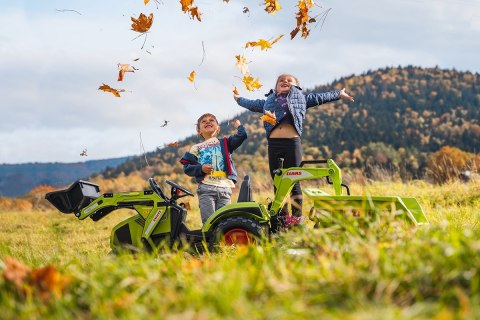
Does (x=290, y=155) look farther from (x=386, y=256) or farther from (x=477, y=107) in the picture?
(x=477, y=107)

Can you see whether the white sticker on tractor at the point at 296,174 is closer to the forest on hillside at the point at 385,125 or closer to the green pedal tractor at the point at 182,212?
the green pedal tractor at the point at 182,212

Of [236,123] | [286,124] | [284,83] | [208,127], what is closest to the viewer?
[236,123]

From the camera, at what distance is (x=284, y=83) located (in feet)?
23.2

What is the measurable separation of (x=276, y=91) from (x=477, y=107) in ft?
178

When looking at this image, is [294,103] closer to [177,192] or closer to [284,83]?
[284,83]

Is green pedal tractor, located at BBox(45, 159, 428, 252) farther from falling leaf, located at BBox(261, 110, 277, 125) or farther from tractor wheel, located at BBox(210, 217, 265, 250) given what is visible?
falling leaf, located at BBox(261, 110, 277, 125)

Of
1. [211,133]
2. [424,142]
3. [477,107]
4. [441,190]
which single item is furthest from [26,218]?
[477,107]

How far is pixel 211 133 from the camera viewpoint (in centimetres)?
679

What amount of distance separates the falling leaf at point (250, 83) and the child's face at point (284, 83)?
488mm

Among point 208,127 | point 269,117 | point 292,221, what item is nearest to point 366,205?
point 292,221

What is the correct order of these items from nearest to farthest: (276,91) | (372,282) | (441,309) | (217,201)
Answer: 1. (441,309)
2. (372,282)
3. (217,201)
4. (276,91)

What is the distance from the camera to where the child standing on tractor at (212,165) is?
648 cm

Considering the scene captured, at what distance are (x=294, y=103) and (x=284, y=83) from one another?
295 mm

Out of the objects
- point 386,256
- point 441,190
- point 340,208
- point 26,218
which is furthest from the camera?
point 26,218
